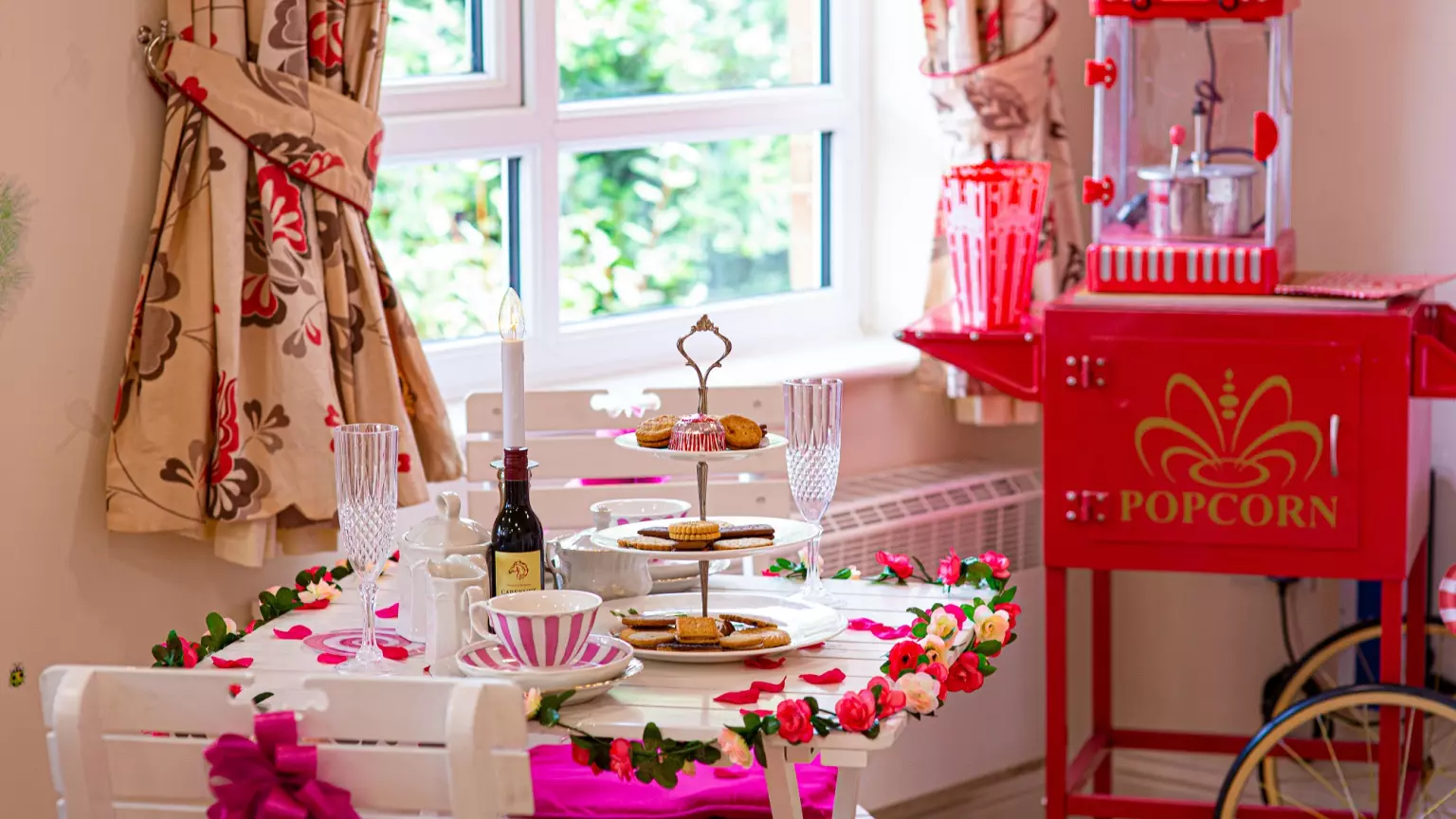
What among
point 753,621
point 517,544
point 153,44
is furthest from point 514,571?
point 153,44

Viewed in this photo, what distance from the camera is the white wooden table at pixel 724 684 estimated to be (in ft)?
4.89

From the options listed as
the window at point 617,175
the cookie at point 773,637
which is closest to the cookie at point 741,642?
the cookie at point 773,637

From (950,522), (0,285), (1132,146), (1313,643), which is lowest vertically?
(1313,643)

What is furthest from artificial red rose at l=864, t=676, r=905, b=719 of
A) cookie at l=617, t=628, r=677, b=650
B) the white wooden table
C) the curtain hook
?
the curtain hook

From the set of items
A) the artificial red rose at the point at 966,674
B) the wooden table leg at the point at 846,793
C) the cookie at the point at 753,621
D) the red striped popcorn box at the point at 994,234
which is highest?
the red striped popcorn box at the point at 994,234

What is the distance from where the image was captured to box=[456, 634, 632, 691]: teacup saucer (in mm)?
1527

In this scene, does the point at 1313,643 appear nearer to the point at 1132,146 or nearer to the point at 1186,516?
the point at 1186,516

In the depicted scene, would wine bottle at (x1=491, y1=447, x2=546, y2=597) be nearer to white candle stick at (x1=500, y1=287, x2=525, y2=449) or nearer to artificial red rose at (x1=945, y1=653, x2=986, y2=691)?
white candle stick at (x1=500, y1=287, x2=525, y2=449)

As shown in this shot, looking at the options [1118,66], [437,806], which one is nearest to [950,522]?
[1118,66]

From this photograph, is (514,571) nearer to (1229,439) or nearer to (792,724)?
(792,724)

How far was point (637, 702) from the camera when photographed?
1.55 meters

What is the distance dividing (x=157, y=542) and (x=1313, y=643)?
6.78ft

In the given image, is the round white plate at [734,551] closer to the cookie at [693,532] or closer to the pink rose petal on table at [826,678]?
the cookie at [693,532]

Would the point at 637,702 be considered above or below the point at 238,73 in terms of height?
below
